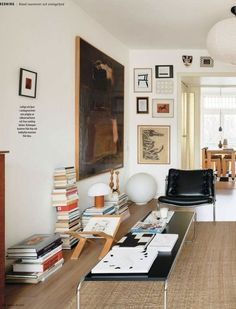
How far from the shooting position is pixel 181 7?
4.71 meters

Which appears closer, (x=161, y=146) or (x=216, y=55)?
(x=216, y=55)

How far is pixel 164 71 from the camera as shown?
23.3 feet

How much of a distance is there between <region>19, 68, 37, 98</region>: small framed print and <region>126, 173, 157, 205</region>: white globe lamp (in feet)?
10.2

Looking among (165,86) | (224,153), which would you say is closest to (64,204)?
(165,86)

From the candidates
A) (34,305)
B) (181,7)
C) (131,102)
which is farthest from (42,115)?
(131,102)

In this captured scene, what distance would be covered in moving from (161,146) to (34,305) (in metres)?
4.80

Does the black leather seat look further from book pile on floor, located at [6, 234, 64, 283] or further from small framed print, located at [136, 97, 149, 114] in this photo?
book pile on floor, located at [6, 234, 64, 283]

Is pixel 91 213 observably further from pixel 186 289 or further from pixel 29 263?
pixel 186 289

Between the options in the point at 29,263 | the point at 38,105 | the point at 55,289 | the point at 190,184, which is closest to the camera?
the point at 55,289

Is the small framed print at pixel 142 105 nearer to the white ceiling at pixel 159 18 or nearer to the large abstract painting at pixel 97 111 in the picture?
the large abstract painting at pixel 97 111

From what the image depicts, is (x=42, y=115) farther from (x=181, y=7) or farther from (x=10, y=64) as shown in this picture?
(x=181, y=7)

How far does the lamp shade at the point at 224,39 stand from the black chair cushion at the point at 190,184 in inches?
68.1

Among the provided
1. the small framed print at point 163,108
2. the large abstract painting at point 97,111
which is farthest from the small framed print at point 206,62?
the large abstract painting at point 97,111

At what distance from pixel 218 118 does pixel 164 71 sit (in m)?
7.33
